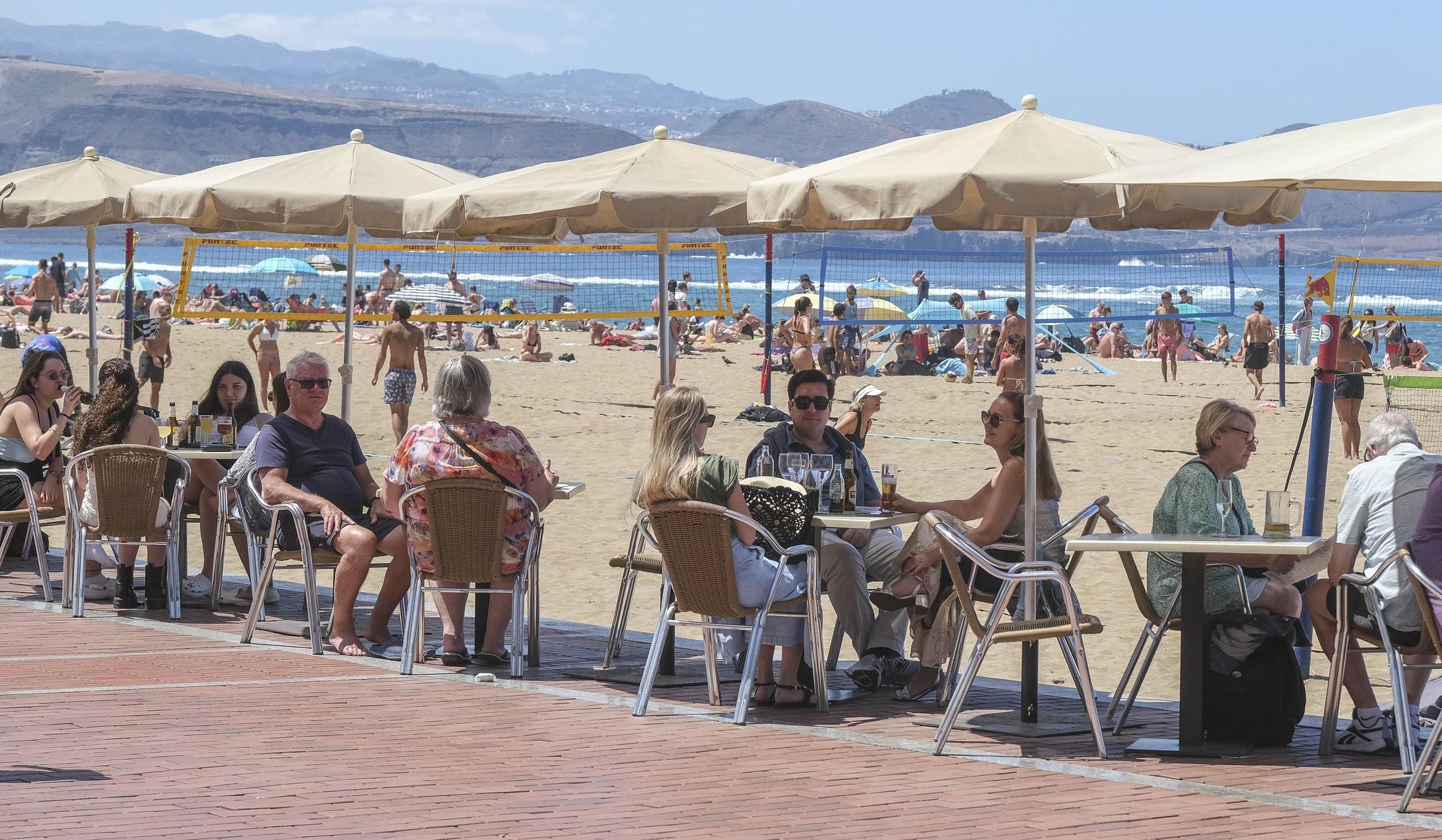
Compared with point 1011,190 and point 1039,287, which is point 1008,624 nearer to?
point 1011,190

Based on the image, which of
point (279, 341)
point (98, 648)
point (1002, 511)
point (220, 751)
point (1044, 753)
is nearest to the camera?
point (220, 751)

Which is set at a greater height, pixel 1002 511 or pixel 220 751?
pixel 1002 511

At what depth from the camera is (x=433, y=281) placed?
5338cm

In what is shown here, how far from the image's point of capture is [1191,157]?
5.50 meters

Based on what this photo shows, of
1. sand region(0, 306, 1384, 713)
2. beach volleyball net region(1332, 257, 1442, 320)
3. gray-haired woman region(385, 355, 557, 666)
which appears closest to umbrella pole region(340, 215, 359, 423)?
sand region(0, 306, 1384, 713)

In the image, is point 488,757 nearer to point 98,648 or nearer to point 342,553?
point 342,553

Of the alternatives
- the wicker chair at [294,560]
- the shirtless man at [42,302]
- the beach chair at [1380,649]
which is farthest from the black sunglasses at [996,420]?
the shirtless man at [42,302]

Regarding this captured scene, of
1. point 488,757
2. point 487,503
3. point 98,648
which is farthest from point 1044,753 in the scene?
point 98,648

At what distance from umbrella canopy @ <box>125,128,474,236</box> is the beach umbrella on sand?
3.15m

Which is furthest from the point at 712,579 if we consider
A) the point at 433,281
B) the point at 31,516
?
the point at 433,281

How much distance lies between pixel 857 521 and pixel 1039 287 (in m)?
30.2

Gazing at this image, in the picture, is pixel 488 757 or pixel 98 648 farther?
pixel 98 648

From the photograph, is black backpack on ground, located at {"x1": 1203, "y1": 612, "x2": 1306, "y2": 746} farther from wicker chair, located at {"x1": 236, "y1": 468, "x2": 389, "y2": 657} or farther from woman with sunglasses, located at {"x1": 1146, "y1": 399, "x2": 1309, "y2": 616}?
wicker chair, located at {"x1": 236, "y1": 468, "x2": 389, "y2": 657}

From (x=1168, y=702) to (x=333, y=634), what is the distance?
3.44 meters
